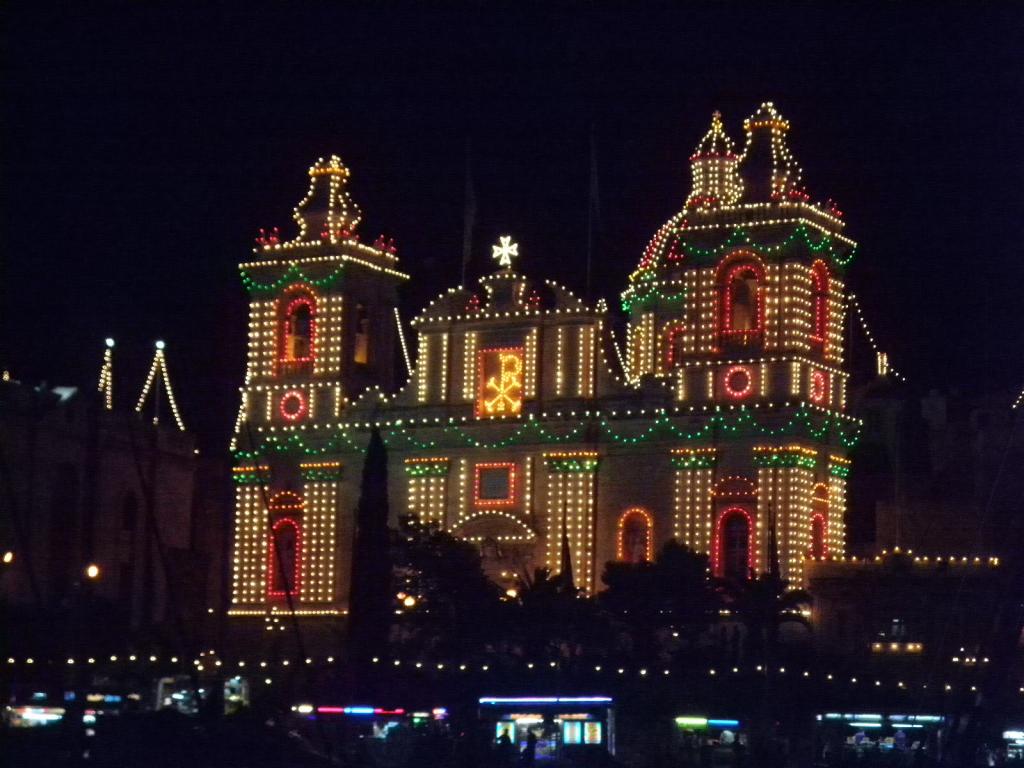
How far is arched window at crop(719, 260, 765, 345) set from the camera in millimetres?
79500

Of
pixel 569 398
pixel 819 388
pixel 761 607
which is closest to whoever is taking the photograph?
pixel 761 607

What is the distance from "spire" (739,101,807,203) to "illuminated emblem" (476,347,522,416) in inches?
386

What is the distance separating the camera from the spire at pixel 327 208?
86750 mm

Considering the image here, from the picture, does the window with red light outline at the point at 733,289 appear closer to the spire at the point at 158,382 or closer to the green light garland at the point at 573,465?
the green light garland at the point at 573,465

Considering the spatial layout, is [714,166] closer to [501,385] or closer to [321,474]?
[501,385]

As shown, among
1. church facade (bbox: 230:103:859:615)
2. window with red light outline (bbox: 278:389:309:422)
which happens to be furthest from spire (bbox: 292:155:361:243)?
window with red light outline (bbox: 278:389:309:422)

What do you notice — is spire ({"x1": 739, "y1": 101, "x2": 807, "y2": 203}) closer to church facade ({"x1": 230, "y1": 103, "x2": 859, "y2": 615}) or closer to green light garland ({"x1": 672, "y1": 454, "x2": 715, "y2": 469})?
church facade ({"x1": 230, "y1": 103, "x2": 859, "y2": 615})

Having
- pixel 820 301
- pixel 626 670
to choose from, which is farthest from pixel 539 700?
pixel 820 301

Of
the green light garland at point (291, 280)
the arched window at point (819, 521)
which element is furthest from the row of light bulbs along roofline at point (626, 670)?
the green light garland at point (291, 280)

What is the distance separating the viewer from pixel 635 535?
8156 cm

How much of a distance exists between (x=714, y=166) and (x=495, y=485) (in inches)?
510

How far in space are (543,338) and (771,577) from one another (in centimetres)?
1439

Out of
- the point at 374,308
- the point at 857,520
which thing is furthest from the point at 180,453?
the point at 857,520

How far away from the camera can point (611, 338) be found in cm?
8438
